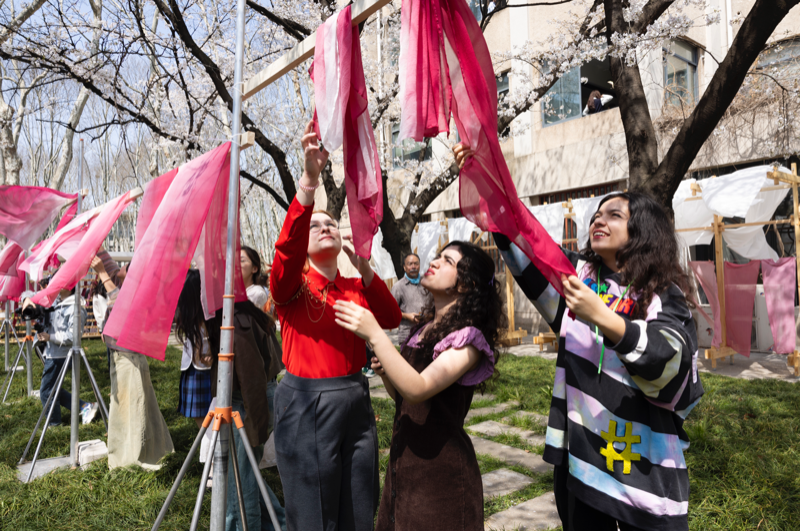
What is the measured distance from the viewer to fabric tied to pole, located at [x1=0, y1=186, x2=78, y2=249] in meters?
3.71

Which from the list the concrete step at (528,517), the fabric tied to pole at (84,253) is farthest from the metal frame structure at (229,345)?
the concrete step at (528,517)

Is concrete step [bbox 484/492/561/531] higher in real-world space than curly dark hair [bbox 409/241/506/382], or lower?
lower

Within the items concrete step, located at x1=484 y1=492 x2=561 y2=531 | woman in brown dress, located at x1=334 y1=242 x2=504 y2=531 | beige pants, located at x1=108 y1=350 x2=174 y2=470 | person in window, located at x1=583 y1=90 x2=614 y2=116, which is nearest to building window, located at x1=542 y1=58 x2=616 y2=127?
person in window, located at x1=583 y1=90 x2=614 y2=116

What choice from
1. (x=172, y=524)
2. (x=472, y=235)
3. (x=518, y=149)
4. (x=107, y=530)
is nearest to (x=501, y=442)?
(x=172, y=524)

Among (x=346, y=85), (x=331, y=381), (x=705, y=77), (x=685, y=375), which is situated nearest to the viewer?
(x=685, y=375)

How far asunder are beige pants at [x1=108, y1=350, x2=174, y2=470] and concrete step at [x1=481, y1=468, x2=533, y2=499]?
275 centimetres

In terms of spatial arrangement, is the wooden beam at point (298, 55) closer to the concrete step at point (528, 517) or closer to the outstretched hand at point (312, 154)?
the outstretched hand at point (312, 154)

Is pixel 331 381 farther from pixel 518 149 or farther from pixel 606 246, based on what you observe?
pixel 518 149

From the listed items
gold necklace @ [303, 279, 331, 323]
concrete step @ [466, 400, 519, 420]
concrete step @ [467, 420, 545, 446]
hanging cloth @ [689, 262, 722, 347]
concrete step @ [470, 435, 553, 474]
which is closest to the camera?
gold necklace @ [303, 279, 331, 323]

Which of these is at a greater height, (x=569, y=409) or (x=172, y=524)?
(x=569, y=409)

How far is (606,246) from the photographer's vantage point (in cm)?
178

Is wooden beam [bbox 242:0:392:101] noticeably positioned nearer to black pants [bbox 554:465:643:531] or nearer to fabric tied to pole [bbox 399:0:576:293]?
fabric tied to pole [bbox 399:0:576:293]

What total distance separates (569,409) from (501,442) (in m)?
3.11

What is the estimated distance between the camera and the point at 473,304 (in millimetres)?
1948
